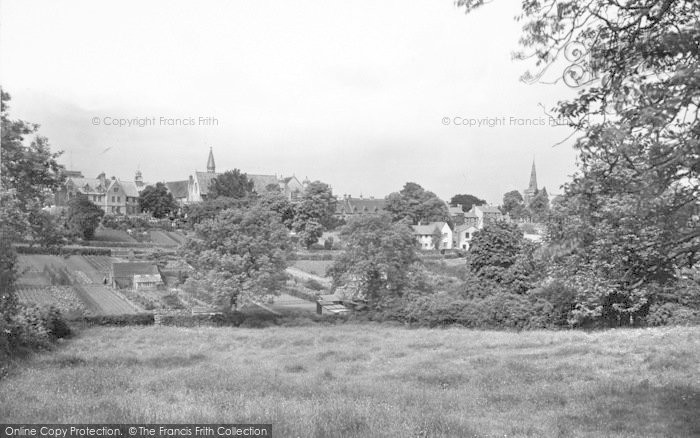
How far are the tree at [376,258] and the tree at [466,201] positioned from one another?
118 metres

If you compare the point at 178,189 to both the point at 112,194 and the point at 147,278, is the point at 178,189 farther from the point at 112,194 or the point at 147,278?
the point at 147,278

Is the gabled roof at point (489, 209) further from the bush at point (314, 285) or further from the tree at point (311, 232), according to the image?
the bush at point (314, 285)

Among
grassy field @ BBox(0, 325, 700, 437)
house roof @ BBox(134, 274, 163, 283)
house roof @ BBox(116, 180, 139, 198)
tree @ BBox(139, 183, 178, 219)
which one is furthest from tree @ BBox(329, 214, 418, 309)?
house roof @ BBox(116, 180, 139, 198)

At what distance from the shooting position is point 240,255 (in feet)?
119

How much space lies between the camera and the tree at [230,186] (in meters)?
103

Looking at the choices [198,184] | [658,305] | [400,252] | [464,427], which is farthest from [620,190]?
[198,184]

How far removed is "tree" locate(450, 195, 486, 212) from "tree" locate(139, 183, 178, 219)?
8286 cm

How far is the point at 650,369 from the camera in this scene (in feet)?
47.0

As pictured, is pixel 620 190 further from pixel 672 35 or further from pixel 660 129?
pixel 672 35

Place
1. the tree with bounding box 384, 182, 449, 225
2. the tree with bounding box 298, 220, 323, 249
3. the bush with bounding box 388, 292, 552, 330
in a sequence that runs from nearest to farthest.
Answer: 1. the bush with bounding box 388, 292, 552, 330
2. the tree with bounding box 298, 220, 323, 249
3. the tree with bounding box 384, 182, 449, 225

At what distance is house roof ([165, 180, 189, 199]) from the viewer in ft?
478

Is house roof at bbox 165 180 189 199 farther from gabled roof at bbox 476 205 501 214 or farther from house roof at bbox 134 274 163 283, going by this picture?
house roof at bbox 134 274 163 283

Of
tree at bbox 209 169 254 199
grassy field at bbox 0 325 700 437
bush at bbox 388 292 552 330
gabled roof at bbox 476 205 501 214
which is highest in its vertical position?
tree at bbox 209 169 254 199

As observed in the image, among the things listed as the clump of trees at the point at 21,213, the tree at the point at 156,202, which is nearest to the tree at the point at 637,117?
the clump of trees at the point at 21,213
